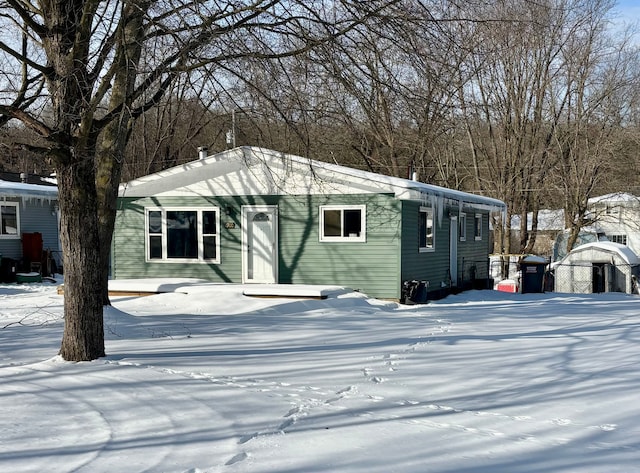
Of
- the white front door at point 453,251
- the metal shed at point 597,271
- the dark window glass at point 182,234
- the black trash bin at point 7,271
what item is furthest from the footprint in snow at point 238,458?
the metal shed at point 597,271

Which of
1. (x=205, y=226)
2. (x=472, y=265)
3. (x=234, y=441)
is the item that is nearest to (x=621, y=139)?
(x=472, y=265)

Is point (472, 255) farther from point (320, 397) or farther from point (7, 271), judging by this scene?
point (320, 397)

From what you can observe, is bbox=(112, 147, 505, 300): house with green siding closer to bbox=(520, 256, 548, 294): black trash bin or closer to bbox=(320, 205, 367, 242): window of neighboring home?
bbox=(320, 205, 367, 242): window of neighboring home

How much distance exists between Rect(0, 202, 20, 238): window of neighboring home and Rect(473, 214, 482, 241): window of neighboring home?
49.2ft

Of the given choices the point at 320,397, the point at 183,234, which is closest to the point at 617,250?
the point at 183,234

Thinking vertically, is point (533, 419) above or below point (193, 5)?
below

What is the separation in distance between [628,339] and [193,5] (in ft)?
23.7

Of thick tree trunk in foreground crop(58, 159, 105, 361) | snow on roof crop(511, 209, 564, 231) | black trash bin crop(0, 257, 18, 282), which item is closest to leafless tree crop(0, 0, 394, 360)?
thick tree trunk in foreground crop(58, 159, 105, 361)

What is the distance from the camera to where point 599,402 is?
5.48m

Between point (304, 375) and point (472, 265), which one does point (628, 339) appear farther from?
point (472, 265)

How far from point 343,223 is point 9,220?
502 inches

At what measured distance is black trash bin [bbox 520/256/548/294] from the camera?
18688mm

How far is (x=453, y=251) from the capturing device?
17.8 metres

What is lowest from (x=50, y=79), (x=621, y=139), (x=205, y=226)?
(x=205, y=226)
